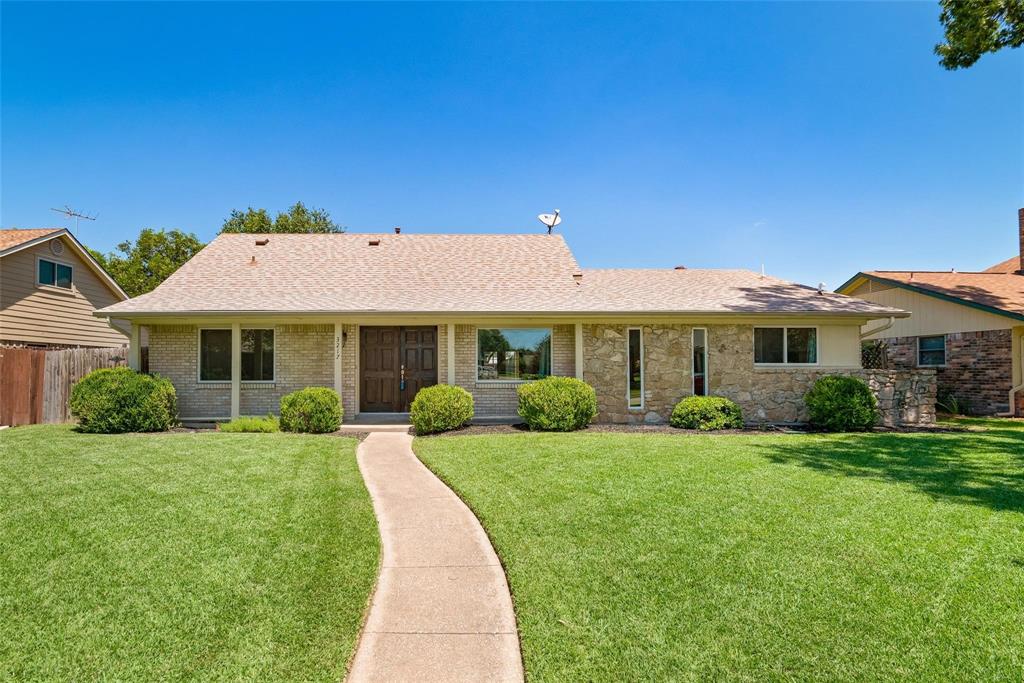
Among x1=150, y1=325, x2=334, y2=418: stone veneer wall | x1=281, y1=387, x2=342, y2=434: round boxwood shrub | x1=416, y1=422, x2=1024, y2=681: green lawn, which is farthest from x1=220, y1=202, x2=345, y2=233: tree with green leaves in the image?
x1=416, y1=422, x2=1024, y2=681: green lawn

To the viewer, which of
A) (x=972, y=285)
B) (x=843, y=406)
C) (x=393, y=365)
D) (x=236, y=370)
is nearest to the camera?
(x=843, y=406)

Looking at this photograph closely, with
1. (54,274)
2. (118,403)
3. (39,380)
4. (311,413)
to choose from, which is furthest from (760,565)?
(54,274)

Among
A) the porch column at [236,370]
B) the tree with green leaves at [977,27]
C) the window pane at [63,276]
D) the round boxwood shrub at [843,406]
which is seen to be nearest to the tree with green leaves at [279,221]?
the window pane at [63,276]

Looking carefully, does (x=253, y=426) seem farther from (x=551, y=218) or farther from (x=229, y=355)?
(x=551, y=218)

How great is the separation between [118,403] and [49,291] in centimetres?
957

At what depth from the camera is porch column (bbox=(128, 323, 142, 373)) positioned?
11727 mm

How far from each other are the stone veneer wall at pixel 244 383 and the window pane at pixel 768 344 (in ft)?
33.3

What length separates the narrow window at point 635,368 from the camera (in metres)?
11.9

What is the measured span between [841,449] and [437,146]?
44.1 feet

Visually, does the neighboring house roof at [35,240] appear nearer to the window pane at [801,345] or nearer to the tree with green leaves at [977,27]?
the window pane at [801,345]

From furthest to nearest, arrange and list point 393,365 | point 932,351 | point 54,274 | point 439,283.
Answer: point 54,274 → point 932,351 → point 439,283 → point 393,365

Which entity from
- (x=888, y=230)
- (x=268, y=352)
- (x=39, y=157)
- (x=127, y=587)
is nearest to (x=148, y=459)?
(x=127, y=587)

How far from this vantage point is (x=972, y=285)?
16.2 metres

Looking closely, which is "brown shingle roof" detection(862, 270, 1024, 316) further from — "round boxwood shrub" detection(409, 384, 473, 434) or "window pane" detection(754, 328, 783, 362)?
"round boxwood shrub" detection(409, 384, 473, 434)
